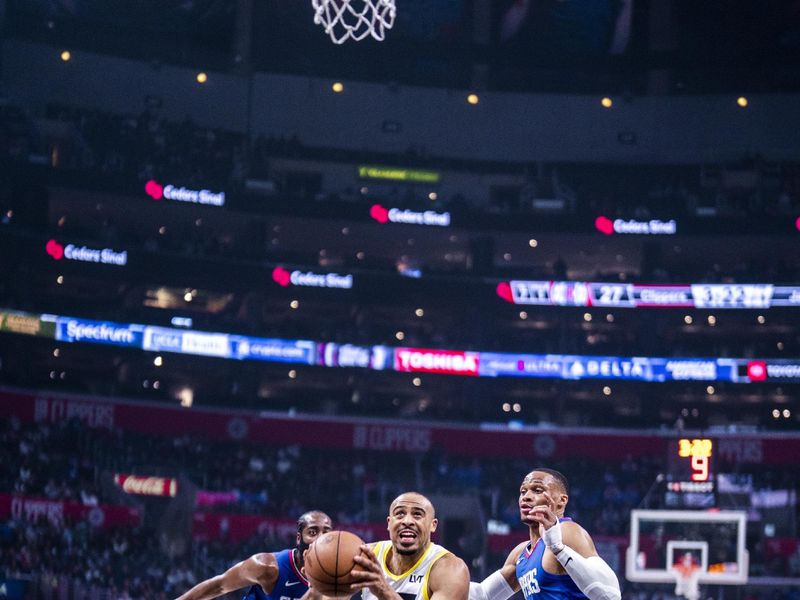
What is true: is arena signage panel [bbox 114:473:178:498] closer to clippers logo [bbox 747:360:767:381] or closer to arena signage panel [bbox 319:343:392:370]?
arena signage panel [bbox 319:343:392:370]

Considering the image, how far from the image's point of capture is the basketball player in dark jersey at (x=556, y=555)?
8.53 metres

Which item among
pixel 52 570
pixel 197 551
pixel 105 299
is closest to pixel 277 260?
pixel 105 299

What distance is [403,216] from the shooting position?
47.1m

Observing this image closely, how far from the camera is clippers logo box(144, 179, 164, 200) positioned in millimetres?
44625

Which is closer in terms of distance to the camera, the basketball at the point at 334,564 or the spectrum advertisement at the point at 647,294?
the basketball at the point at 334,564

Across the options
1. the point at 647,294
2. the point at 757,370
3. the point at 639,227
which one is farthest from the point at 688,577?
the point at 639,227

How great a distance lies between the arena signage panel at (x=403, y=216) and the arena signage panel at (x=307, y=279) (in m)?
2.60

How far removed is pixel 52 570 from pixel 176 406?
1208cm

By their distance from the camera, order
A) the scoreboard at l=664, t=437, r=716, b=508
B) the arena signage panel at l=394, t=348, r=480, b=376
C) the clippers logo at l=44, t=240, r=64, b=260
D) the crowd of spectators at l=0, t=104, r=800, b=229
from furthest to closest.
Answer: the arena signage panel at l=394, t=348, r=480, b=376, the crowd of spectators at l=0, t=104, r=800, b=229, the clippers logo at l=44, t=240, r=64, b=260, the scoreboard at l=664, t=437, r=716, b=508

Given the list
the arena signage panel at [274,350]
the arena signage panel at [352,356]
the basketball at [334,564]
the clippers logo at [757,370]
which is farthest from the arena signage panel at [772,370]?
the basketball at [334,564]

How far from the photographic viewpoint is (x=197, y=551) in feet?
123

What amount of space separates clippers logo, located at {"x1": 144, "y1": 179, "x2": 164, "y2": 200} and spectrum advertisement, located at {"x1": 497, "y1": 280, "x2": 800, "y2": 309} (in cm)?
1282

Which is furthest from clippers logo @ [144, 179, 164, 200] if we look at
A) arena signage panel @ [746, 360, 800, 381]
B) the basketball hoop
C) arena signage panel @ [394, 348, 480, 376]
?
arena signage panel @ [746, 360, 800, 381]

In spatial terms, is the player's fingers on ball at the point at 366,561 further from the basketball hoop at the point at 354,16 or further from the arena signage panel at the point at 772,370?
the arena signage panel at the point at 772,370
